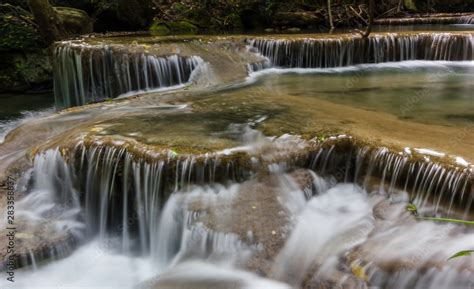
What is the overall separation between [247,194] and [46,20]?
9524 millimetres

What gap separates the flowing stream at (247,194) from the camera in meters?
3.85

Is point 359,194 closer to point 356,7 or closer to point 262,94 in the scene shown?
point 262,94

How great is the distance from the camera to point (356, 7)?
16.6 meters

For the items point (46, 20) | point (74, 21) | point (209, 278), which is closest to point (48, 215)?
point (209, 278)

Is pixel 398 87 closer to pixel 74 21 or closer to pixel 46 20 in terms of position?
pixel 46 20

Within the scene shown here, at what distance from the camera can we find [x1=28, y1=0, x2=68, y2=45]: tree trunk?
37.4 feet

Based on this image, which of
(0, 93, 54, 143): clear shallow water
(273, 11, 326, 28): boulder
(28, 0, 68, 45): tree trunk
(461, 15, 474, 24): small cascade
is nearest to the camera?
(0, 93, 54, 143): clear shallow water

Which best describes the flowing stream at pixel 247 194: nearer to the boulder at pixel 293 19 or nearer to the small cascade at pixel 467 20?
the boulder at pixel 293 19

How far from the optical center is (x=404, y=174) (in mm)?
4297

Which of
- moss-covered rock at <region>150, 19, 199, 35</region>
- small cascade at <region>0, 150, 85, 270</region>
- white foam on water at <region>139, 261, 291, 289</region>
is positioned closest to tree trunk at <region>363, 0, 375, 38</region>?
moss-covered rock at <region>150, 19, 199, 35</region>

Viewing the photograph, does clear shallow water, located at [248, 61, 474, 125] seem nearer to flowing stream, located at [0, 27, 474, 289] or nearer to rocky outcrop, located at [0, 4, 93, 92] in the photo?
flowing stream, located at [0, 27, 474, 289]

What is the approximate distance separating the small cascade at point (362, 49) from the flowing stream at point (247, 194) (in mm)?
3858

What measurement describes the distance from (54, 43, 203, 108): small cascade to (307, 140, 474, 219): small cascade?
510 cm


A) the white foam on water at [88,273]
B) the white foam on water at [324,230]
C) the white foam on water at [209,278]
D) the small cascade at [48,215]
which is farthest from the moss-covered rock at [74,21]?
the white foam on water at [324,230]
